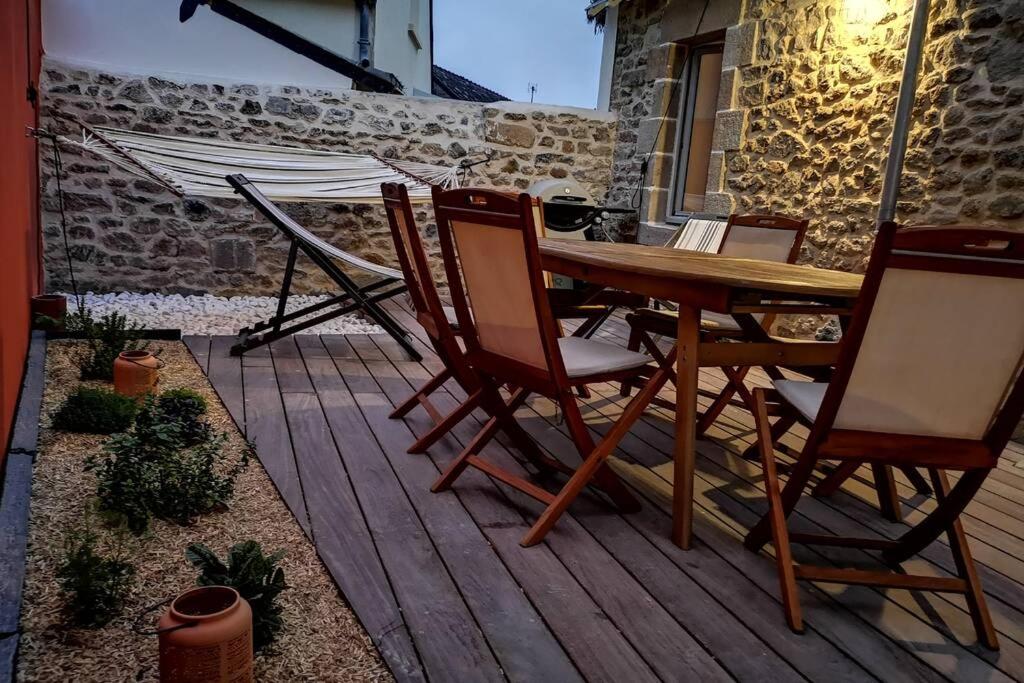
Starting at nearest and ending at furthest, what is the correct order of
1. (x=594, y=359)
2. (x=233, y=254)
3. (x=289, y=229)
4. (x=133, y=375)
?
1. (x=594, y=359)
2. (x=133, y=375)
3. (x=289, y=229)
4. (x=233, y=254)

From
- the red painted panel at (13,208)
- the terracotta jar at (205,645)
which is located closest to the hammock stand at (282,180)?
the red painted panel at (13,208)

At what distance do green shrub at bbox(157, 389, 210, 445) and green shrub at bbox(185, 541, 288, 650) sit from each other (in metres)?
1.13

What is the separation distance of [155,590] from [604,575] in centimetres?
111

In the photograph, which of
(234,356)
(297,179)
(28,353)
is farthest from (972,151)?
(28,353)

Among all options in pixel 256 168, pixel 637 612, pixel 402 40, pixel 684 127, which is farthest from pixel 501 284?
pixel 402 40

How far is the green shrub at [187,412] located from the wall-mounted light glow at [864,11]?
A: 14.2ft

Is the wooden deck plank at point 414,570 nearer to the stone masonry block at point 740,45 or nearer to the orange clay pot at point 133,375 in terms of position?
the orange clay pot at point 133,375

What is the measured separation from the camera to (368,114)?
6.26 metres

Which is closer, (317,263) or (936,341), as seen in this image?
(936,341)

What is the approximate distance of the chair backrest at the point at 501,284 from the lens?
2.10 metres

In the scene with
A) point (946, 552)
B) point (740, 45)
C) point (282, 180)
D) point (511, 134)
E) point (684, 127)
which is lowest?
point (946, 552)

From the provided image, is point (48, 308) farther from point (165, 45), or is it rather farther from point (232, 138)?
point (165, 45)

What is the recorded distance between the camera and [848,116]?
4.71 m

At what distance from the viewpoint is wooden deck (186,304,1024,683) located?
166cm
